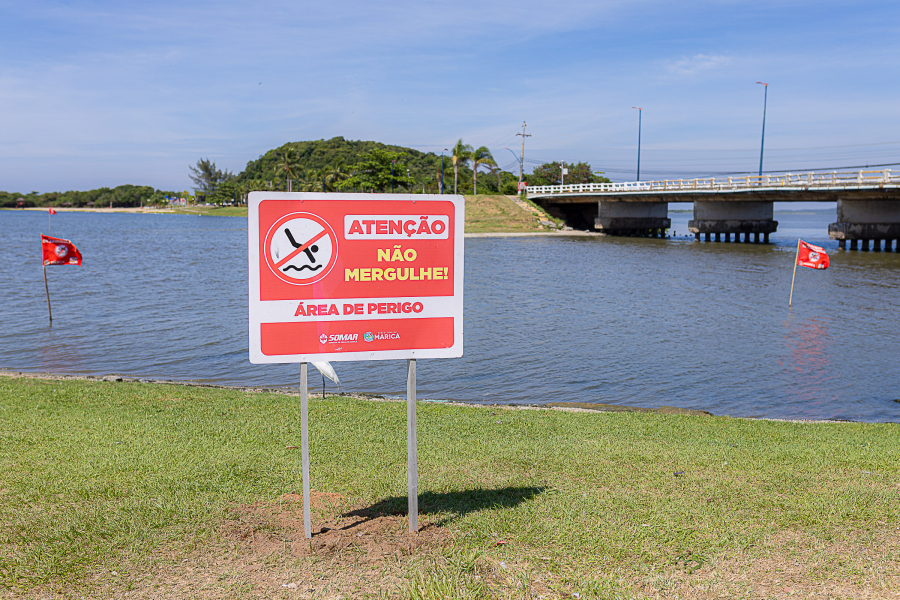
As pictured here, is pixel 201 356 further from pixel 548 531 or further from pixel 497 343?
pixel 548 531

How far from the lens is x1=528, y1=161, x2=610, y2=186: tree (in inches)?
5404

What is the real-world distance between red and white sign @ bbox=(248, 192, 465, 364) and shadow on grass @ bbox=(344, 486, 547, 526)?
1.26m

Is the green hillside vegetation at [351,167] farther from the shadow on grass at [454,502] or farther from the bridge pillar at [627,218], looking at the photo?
the shadow on grass at [454,502]

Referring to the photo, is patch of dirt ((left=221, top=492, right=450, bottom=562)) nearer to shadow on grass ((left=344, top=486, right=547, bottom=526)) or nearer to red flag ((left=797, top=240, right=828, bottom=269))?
shadow on grass ((left=344, top=486, right=547, bottom=526))

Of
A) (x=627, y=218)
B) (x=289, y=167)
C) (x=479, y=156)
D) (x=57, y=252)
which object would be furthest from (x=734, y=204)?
(x=289, y=167)

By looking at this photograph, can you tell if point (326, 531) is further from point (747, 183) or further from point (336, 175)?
point (336, 175)

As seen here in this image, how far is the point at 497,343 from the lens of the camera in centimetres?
1844

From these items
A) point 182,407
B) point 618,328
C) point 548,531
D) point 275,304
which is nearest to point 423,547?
point 548,531

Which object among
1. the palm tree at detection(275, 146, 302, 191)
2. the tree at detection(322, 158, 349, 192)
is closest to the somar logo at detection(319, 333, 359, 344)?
the tree at detection(322, 158, 349, 192)

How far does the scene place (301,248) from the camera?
4.59 meters

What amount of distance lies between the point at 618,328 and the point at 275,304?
59.7ft

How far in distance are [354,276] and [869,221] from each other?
63.3 metres

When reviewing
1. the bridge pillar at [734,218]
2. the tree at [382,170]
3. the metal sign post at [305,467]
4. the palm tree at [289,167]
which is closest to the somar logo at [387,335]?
the metal sign post at [305,467]

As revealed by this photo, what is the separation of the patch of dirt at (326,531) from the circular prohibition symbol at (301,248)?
173 centimetres
